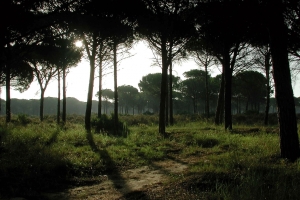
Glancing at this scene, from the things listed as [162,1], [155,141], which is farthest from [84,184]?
[162,1]

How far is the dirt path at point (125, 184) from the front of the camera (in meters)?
3.97

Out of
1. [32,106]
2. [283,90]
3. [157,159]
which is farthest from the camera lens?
[32,106]

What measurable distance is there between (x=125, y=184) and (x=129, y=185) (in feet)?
0.42

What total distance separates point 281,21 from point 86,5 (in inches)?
287

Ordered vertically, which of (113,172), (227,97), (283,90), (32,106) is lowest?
(113,172)

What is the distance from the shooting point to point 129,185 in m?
4.46

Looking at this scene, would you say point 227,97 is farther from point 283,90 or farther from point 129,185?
point 129,185

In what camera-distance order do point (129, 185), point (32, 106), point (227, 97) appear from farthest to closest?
point (32, 106), point (227, 97), point (129, 185)

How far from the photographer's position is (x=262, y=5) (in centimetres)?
595

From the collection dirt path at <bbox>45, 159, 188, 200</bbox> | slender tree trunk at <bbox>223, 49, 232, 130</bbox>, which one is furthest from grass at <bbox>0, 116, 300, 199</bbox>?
slender tree trunk at <bbox>223, 49, 232, 130</bbox>

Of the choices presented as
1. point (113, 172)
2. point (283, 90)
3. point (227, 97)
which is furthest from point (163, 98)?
point (283, 90)

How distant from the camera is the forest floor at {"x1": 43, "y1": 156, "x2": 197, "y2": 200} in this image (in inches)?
152

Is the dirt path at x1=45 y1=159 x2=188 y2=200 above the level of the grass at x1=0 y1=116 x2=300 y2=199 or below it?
below

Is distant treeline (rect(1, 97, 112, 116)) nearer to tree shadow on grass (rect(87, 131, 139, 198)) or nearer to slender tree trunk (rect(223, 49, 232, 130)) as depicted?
slender tree trunk (rect(223, 49, 232, 130))
